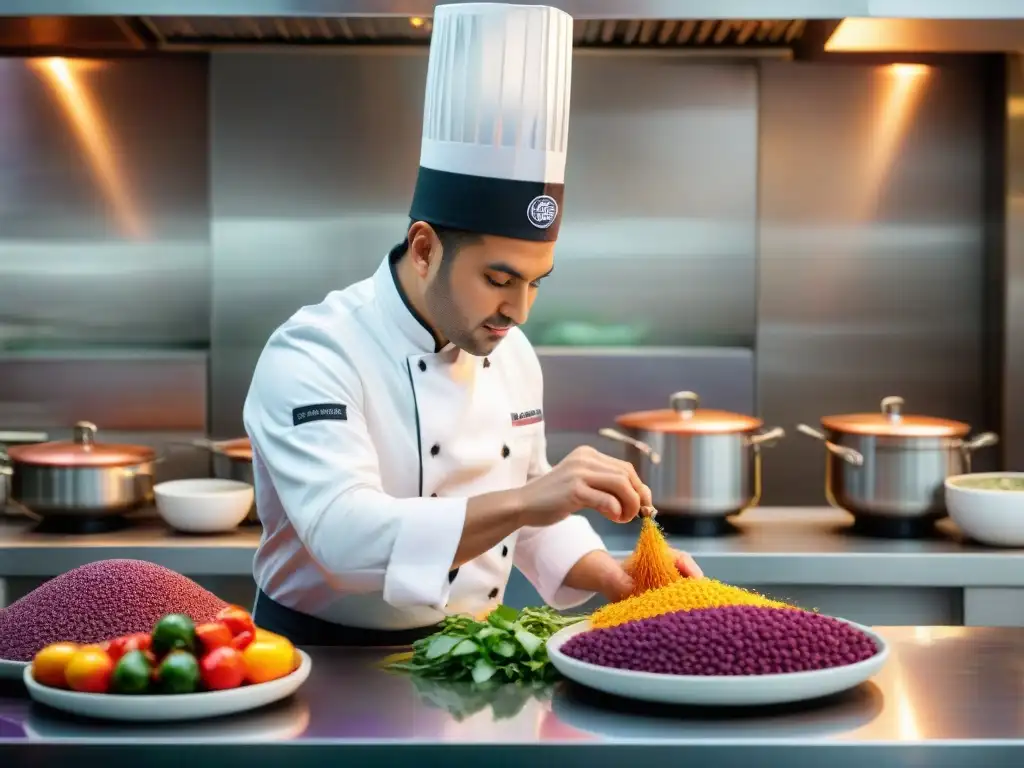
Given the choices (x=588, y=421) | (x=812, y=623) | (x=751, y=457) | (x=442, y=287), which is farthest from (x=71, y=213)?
(x=812, y=623)

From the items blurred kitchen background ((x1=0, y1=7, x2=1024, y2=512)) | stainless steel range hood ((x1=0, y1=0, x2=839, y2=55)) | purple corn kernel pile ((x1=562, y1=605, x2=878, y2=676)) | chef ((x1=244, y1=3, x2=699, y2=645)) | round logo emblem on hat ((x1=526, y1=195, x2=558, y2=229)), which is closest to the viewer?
purple corn kernel pile ((x1=562, y1=605, x2=878, y2=676))

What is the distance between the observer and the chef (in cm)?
180

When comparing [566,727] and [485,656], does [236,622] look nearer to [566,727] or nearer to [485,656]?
[485,656]

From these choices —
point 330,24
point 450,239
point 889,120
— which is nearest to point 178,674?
point 450,239

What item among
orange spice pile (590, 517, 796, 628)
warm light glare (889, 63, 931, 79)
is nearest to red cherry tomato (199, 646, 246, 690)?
orange spice pile (590, 517, 796, 628)

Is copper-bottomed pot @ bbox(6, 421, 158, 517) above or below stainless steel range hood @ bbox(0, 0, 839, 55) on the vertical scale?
below

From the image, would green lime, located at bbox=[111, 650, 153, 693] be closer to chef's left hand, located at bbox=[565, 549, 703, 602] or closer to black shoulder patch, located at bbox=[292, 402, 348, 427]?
black shoulder patch, located at bbox=[292, 402, 348, 427]

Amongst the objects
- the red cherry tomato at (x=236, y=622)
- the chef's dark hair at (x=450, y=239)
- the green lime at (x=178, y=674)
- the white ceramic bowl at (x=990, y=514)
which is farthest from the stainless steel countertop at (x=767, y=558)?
the green lime at (x=178, y=674)

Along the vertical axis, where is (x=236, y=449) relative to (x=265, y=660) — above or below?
above

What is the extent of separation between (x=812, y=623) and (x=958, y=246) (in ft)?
8.06

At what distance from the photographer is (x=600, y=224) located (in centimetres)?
381

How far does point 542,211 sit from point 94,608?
2.63 ft

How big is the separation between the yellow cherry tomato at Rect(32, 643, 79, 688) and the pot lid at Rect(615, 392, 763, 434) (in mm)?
1878

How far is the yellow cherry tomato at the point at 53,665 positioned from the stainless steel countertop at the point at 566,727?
0.13 feet
